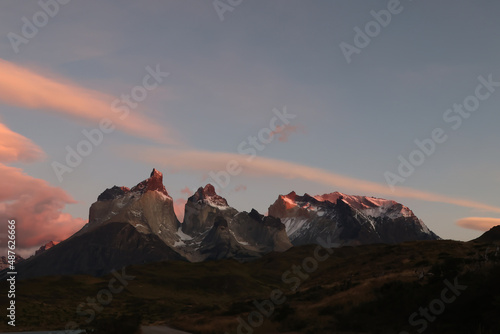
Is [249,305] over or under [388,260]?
under

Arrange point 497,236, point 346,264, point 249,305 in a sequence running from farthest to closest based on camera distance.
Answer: point 497,236
point 346,264
point 249,305

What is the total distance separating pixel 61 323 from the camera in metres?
111

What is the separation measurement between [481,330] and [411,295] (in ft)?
53.2

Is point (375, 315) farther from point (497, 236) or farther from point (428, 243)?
point (497, 236)

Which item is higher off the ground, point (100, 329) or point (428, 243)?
point (428, 243)

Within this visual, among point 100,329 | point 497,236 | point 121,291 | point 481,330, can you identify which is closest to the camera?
point 481,330

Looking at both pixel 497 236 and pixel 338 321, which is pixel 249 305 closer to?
pixel 338 321

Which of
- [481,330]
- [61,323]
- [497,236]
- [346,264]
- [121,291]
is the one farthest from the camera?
[121,291]

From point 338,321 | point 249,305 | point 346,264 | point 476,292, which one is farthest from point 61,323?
point 476,292

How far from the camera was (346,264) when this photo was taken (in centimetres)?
10069

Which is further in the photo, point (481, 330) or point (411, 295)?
point (411, 295)

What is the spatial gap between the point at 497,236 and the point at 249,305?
11887cm

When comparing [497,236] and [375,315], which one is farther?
[497,236]

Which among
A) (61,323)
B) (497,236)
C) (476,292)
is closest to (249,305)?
(476,292)
